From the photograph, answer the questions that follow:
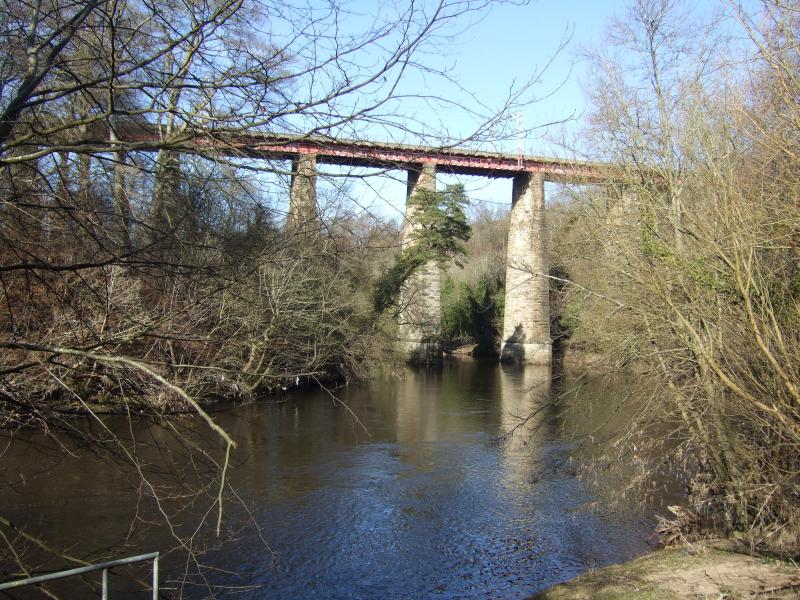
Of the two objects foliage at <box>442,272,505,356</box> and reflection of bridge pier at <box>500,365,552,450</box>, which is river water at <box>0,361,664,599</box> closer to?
reflection of bridge pier at <box>500,365,552,450</box>

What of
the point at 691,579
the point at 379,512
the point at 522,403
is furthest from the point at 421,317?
the point at 691,579

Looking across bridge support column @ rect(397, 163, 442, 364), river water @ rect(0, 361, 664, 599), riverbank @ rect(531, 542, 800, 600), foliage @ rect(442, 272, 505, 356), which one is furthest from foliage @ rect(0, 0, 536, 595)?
foliage @ rect(442, 272, 505, 356)

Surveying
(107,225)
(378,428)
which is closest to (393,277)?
(378,428)

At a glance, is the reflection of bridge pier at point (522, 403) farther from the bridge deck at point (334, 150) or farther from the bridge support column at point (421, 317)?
the bridge deck at point (334, 150)

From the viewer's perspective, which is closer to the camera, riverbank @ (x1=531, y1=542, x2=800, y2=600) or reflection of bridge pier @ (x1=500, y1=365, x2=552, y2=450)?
riverbank @ (x1=531, y1=542, x2=800, y2=600)

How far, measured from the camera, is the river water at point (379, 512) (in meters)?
7.53

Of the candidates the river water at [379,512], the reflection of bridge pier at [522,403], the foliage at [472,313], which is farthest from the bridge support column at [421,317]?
the river water at [379,512]

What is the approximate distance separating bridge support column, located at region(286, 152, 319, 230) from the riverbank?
4.37 m

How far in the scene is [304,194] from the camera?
132 inches

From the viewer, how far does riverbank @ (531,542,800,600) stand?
18.0 feet

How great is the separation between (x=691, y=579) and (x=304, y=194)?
5.02 meters

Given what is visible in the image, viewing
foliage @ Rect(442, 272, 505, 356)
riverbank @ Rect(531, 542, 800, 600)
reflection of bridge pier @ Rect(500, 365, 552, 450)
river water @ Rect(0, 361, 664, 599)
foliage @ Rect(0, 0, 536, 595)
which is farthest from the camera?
foliage @ Rect(442, 272, 505, 356)

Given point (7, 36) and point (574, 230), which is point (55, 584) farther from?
point (574, 230)

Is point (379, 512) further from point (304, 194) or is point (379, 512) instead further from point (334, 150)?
point (334, 150)
